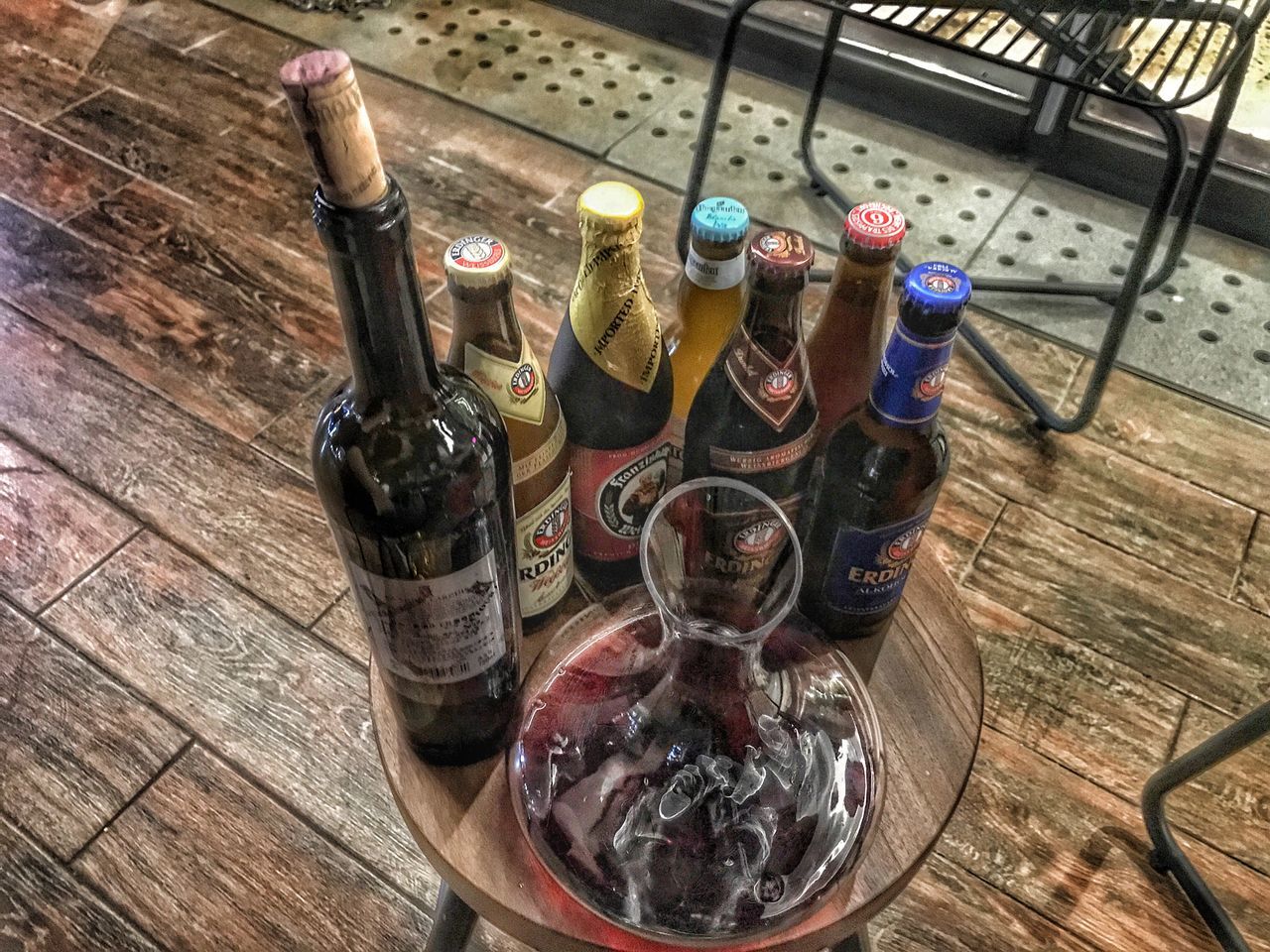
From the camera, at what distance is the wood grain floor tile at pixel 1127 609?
3.60 feet

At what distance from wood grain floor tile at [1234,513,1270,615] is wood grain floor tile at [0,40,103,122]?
1930mm

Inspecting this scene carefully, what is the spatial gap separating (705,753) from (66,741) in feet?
2.58

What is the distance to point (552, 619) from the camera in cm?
65

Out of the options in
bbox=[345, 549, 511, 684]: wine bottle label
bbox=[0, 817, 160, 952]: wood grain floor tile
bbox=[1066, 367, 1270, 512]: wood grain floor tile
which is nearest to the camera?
bbox=[345, 549, 511, 684]: wine bottle label

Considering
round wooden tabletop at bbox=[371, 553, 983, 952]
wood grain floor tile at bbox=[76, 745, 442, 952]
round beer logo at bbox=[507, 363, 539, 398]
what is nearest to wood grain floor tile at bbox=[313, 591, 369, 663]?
wood grain floor tile at bbox=[76, 745, 442, 952]

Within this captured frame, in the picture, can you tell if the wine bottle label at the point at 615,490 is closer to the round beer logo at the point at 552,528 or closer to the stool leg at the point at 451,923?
the round beer logo at the point at 552,528

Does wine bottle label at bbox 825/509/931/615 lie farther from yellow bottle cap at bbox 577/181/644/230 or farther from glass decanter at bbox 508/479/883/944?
yellow bottle cap at bbox 577/181/644/230

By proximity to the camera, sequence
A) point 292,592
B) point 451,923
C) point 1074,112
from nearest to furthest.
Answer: point 451,923
point 292,592
point 1074,112

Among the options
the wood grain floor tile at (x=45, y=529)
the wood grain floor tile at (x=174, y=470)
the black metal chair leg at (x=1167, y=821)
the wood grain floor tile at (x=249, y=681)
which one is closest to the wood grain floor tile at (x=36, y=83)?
the wood grain floor tile at (x=174, y=470)

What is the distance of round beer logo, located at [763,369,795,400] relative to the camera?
1.81 feet

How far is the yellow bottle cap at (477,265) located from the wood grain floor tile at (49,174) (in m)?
1.35

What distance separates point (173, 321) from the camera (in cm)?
143

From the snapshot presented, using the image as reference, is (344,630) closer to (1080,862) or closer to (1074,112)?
(1080,862)

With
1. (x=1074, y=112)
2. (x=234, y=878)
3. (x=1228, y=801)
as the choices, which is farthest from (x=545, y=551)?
(x=1074, y=112)
